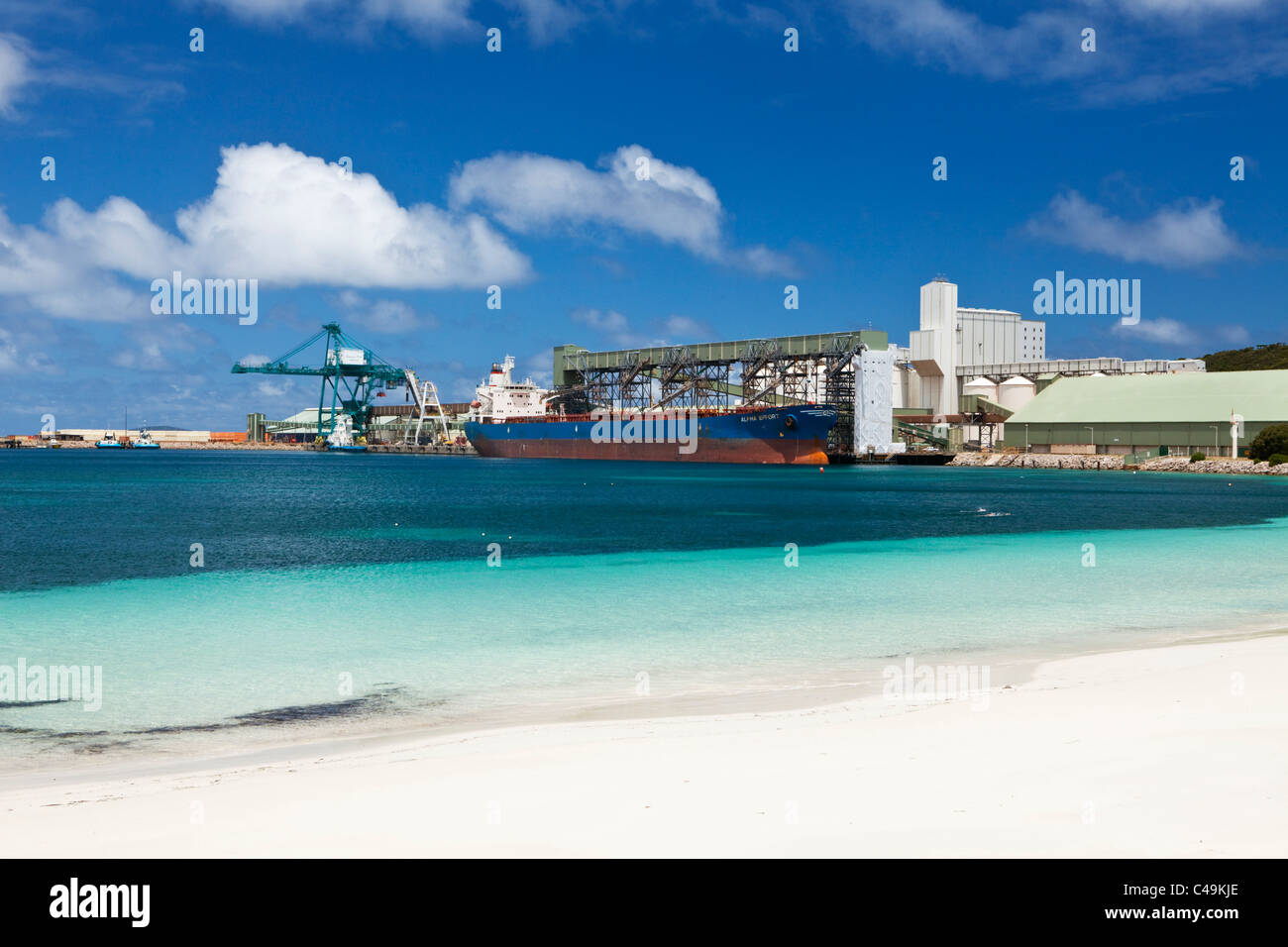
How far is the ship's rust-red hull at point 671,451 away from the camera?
8756cm

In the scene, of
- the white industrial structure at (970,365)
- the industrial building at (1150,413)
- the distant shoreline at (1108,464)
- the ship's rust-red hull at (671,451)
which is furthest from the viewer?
the white industrial structure at (970,365)

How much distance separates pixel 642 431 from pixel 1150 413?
148 feet

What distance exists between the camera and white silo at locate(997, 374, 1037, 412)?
3780 inches

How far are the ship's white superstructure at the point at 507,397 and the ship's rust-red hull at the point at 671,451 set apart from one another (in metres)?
3.57

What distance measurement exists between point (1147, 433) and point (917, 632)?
74940 millimetres

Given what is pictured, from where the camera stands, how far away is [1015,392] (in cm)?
9656

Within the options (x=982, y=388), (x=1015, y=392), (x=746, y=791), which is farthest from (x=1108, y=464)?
(x=746, y=791)

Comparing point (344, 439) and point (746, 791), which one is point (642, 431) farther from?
point (746, 791)

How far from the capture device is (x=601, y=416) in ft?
341

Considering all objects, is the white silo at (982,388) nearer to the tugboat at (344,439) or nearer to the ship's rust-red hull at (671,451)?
the ship's rust-red hull at (671,451)

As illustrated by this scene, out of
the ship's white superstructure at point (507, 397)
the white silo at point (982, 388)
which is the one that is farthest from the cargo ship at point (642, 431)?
the white silo at point (982, 388)
